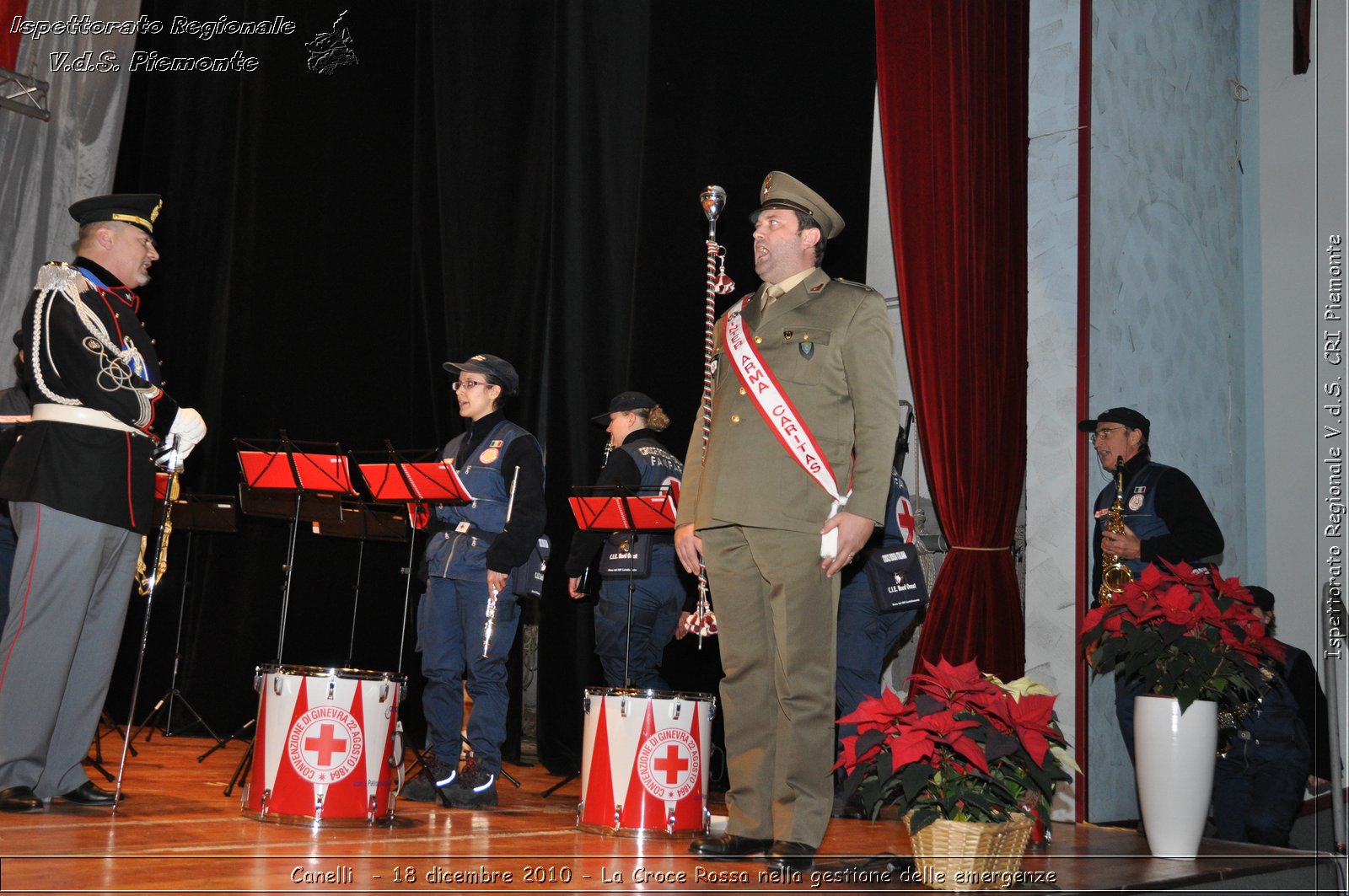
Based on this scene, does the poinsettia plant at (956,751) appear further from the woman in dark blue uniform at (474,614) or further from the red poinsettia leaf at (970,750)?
the woman in dark blue uniform at (474,614)

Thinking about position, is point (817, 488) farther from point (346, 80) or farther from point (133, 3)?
point (133, 3)

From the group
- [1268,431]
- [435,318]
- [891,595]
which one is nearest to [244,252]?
[435,318]

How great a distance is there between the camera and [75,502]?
3.69m

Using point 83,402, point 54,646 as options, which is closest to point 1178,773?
point 54,646

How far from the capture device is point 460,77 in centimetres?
681

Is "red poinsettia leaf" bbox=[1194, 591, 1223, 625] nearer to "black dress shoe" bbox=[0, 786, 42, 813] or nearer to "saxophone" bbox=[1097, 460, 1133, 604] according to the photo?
"saxophone" bbox=[1097, 460, 1133, 604]

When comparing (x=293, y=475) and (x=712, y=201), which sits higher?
(x=712, y=201)

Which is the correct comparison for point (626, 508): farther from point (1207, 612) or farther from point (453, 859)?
point (1207, 612)

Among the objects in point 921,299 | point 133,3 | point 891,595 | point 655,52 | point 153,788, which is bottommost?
point 153,788

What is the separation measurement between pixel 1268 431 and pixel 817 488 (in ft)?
11.9

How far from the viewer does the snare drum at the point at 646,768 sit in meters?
3.88

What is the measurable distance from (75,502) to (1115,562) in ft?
13.0

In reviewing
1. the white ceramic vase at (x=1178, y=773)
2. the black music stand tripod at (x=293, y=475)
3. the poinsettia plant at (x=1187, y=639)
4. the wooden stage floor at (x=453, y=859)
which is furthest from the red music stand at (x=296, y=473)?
the white ceramic vase at (x=1178, y=773)

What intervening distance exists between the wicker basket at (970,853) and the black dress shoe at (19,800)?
265 centimetres
